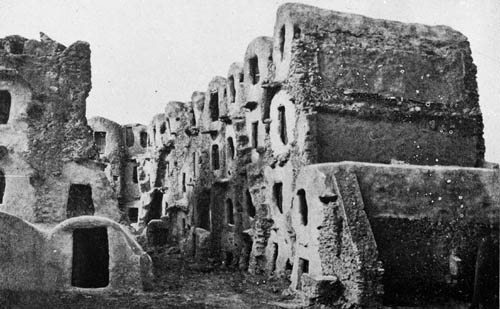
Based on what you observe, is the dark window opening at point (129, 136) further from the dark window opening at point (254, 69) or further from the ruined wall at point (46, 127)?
the ruined wall at point (46, 127)

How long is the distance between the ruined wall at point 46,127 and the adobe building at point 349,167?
8.33m

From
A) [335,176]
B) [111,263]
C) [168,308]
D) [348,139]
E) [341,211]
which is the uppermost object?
[348,139]

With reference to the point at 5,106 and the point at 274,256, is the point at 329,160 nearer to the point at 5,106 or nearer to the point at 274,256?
the point at 274,256

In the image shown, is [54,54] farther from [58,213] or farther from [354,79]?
[354,79]

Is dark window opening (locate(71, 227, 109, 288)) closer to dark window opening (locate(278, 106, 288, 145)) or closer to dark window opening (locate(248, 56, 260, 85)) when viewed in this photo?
dark window opening (locate(278, 106, 288, 145))

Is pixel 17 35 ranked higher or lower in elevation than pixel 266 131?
higher

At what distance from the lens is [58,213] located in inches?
866

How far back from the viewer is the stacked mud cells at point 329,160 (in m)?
17.6

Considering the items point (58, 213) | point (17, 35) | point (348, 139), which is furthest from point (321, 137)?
point (17, 35)

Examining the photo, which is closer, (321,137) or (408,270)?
(408,270)

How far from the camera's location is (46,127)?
22469 mm

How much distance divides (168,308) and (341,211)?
6.44 metres

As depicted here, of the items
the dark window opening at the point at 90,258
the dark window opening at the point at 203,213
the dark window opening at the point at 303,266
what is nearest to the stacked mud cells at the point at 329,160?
the dark window opening at the point at 303,266

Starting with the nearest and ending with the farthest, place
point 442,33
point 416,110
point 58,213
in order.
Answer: point 58,213 → point 416,110 → point 442,33
